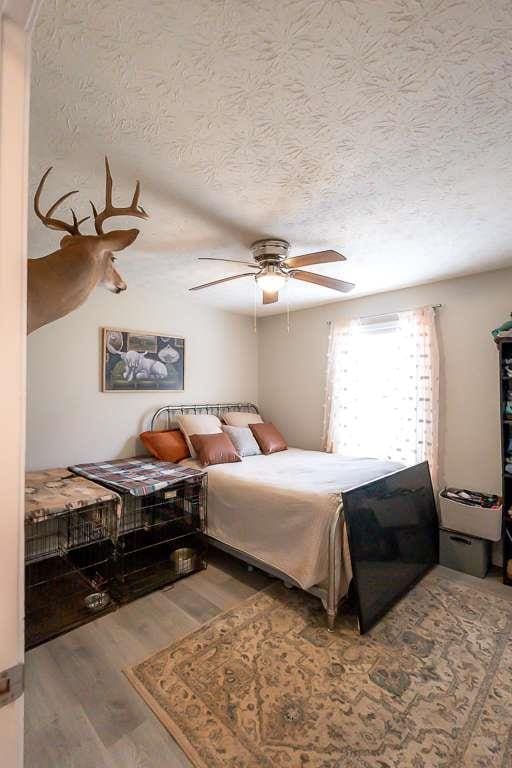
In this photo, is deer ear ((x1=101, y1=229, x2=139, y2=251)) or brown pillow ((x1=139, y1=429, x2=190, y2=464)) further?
brown pillow ((x1=139, y1=429, x2=190, y2=464))

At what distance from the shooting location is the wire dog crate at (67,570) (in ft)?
7.28

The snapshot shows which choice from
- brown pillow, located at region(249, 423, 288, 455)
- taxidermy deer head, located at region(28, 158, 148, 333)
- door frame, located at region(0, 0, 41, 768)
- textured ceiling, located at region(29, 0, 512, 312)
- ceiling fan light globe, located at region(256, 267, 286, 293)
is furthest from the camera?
brown pillow, located at region(249, 423, 288, 455)

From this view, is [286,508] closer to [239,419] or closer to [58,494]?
[58,494]

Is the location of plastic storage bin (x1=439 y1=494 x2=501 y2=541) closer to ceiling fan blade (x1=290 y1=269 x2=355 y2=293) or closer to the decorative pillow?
the decorative pillow

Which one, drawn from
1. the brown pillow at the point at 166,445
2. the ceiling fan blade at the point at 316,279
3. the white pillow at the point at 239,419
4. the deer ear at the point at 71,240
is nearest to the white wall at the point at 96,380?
the brown pillow at the point at 166,445

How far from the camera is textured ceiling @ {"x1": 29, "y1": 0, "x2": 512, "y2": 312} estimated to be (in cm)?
103

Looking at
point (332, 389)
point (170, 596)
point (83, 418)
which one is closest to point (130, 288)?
point (83, 418)

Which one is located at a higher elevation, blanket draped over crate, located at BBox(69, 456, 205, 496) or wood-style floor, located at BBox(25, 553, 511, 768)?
blanket draped over crate, located at BBox(69, 456, 205, 496)

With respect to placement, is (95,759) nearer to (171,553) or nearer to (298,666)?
(298,666)

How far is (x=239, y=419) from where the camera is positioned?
169 inches

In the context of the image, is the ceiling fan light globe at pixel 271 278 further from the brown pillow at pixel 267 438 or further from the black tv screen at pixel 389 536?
the brown pillow at pixel 267 438

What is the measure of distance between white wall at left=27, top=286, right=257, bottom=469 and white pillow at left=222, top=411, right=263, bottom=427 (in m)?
0.33

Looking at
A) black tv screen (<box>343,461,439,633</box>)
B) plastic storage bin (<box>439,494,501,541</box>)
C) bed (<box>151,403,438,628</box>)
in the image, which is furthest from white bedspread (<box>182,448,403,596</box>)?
plastic storage bin (<box>439,494,501,541</box>)

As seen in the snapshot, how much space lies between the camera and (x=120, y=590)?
2.56 m
